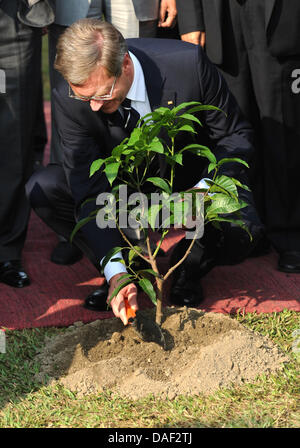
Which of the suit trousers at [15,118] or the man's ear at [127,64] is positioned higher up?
the man's ear at [127,64]

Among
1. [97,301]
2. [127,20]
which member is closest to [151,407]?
[97,301]

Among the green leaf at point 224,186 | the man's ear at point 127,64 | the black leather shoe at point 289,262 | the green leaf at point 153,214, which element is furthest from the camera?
the black leather shoe at point 289,262

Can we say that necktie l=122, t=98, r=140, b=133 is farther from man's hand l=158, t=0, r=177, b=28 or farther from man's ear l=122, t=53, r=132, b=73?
man's hand l=158, t=0, r=177, b=28

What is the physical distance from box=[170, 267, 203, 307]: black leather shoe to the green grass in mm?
636

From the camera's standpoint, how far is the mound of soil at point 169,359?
9.49 ft

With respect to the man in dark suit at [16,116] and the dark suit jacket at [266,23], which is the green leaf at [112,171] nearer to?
the man in dark suit at [16,116]

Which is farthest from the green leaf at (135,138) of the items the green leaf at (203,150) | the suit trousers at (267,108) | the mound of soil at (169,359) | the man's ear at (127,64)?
the suit trousers at (267,108)

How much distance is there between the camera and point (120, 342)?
3.06 meters

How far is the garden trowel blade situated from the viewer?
2.97 meters

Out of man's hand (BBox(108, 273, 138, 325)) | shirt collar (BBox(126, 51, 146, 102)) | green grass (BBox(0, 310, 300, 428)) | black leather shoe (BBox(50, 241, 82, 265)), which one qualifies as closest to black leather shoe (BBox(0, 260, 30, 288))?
black leather shoe (BBox(50, 241, 82, 265))

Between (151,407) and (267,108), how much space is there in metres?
1.70

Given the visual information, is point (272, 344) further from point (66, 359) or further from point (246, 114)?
point (246, 114)

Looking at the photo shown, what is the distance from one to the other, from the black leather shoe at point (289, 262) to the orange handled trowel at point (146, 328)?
1.07 metres
